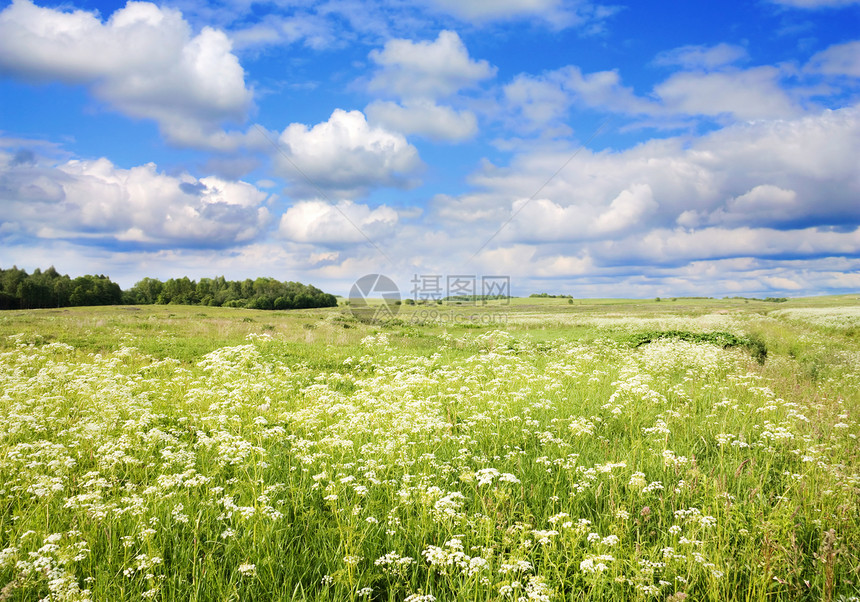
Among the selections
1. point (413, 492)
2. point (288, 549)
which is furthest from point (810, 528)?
point (288, 549)

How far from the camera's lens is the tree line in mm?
88250

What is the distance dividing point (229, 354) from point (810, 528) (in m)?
12.1

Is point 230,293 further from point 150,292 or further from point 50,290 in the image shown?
point 50,290

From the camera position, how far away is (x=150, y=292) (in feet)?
384

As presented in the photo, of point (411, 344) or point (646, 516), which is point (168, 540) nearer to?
point (646, 516)

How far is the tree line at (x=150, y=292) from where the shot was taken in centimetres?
8825

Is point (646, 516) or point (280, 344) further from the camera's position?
point (280, 344)

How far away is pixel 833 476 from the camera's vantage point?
19.1 feet

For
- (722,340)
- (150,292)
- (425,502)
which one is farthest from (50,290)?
(722,340)

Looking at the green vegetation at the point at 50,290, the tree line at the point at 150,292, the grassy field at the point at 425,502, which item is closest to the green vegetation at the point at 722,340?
the grassy field at the point at 425,502

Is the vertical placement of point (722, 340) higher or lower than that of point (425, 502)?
lower

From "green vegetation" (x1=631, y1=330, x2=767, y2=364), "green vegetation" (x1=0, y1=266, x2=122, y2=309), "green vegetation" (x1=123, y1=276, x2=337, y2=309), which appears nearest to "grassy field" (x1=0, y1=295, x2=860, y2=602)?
"green vegetation" (x1=631, y1=330, x2=767, y2=364)

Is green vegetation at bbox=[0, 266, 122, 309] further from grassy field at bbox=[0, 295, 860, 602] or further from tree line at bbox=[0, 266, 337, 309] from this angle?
grassy field at bbox=[0, 295, 860, 602]

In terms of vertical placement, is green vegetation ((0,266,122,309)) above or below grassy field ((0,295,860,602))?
above
